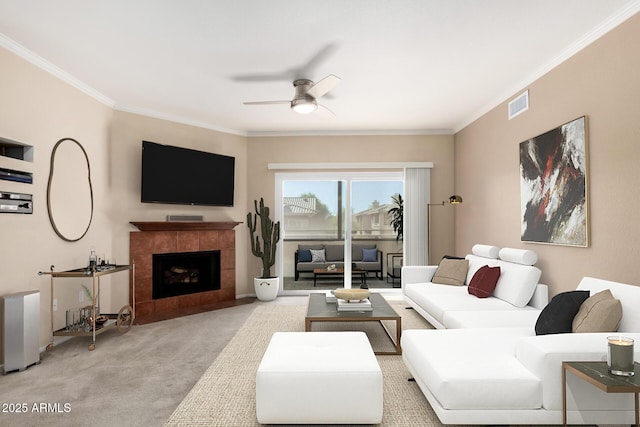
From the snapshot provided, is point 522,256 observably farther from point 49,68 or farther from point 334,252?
point 49,68

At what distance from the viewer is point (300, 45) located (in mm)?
3047

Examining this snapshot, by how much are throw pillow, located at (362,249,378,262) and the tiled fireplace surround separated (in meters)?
2.14

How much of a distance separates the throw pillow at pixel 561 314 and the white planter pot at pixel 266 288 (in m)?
3.91

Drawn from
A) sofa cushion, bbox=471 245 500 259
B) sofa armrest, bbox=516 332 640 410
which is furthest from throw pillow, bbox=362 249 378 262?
sofa armrest, bbox=516 332 640 410

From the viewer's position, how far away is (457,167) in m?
5.88

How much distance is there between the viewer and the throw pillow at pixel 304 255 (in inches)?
242

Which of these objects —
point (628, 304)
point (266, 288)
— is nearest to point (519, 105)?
point (628, 304)

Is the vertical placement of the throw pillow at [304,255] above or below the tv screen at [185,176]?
below

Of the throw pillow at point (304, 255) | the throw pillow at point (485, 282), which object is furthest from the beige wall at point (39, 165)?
the throw pillow at point (485, 282)

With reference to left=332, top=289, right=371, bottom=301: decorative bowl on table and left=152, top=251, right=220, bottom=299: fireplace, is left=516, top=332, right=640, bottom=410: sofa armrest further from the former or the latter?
left=152, top=251, right=220, bottom=299: fireplace

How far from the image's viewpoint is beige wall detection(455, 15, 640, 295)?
8.35 ft

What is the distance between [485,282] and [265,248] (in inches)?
127

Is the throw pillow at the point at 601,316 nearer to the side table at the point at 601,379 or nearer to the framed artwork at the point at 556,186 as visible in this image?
the side table at the point at 601,379

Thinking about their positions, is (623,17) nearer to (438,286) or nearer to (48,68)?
(438,286)
